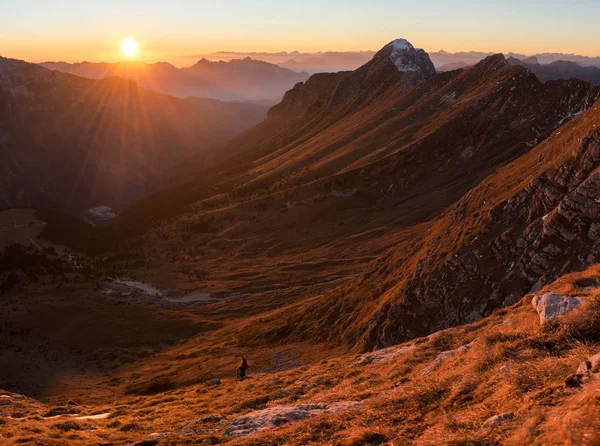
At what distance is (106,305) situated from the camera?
78.3m

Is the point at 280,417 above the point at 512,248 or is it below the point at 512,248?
below

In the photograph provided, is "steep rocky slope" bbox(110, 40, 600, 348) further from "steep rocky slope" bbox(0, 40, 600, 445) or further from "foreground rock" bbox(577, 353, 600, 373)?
"foreground rock" bbox(577, 353, 600, 373)

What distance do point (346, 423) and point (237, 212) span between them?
12951 cm

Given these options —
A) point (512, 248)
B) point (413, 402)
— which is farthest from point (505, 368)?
point (512, 248)

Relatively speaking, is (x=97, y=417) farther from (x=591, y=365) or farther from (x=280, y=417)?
(x=591, y=365)

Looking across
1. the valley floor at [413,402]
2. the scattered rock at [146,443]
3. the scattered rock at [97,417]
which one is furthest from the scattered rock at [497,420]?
the scattered rock at [97,417]

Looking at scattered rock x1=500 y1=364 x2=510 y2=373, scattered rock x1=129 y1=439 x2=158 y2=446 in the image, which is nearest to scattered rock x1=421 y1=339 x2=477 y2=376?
scattered rock x1=500 y1=364 x2=510 y2=373

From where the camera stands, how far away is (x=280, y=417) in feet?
53.2

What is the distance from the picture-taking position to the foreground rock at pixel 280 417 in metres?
15.7

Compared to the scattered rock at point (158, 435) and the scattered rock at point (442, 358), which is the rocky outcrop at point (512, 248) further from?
the scattered rock at point (158, 435)

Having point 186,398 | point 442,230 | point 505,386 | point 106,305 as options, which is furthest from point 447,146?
point 505,386

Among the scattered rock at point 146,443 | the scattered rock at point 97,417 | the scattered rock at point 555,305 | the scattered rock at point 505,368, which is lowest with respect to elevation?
the scattered rock at point 97,417

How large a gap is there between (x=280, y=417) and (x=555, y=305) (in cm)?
1074

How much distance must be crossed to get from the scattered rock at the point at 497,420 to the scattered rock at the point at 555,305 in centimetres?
593
